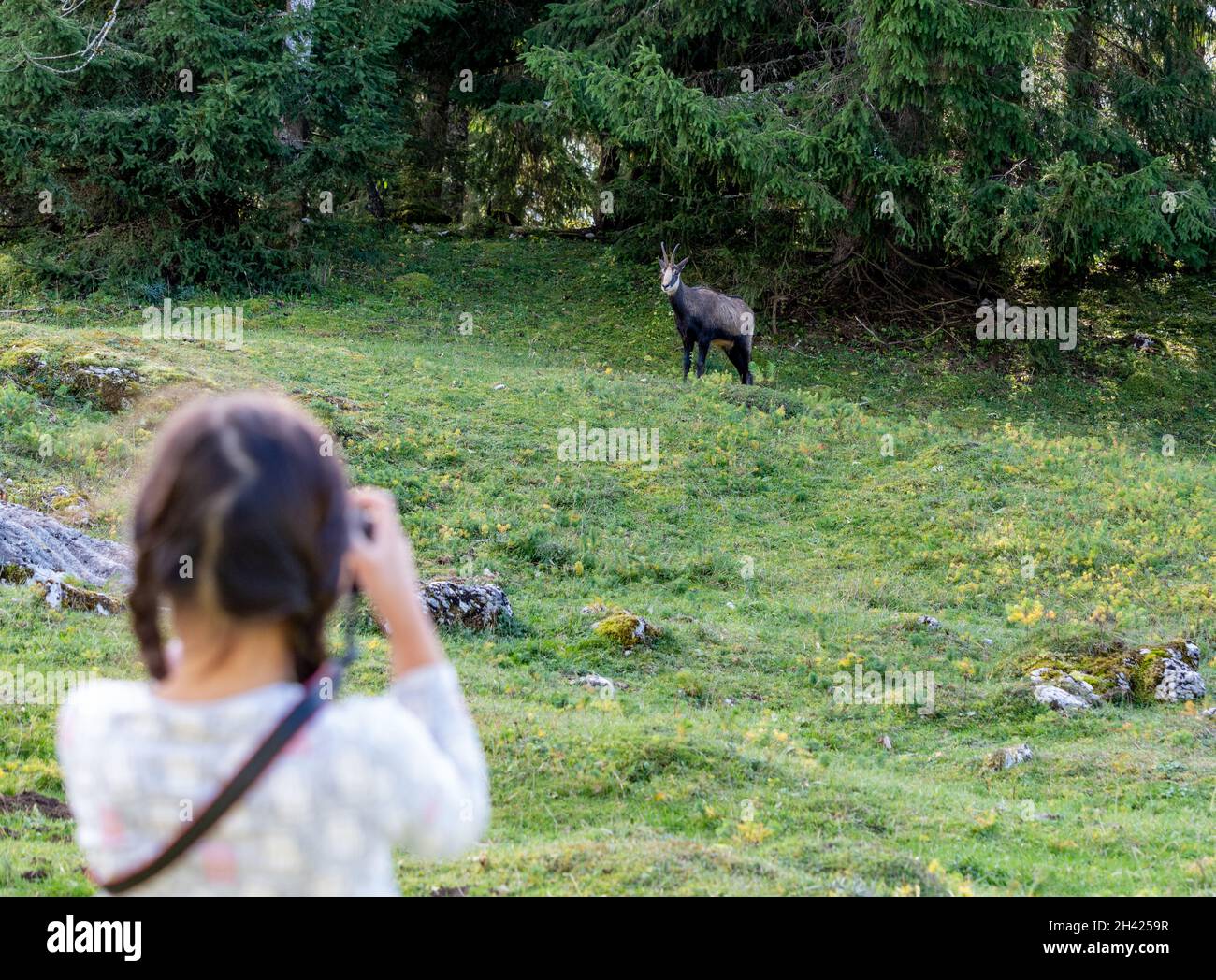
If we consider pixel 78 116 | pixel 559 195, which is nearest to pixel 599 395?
pixel 78 116

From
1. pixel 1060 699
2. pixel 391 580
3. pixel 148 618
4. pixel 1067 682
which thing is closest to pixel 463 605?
pixel 1060 699

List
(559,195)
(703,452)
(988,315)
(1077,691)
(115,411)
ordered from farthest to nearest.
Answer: (559,195) → (988,315) → (703,452) → (115,411) → (1077,691)

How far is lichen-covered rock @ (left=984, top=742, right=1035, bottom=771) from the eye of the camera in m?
8.69

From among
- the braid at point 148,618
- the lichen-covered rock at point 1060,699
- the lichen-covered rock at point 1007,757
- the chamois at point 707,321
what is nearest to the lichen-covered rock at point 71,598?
the lichen-covered rock at point 1007,757

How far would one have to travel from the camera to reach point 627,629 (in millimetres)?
10758

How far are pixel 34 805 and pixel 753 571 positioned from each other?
26.2 ft

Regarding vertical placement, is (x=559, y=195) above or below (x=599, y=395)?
above

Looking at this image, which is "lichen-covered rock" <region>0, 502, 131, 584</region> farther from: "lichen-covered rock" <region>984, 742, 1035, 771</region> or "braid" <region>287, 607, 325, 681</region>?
"braid" <region>287, 607, 325, 681</region>

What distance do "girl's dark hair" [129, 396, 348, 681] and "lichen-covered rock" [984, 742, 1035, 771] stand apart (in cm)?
751

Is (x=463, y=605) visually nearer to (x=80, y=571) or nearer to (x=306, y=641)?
(x=80, y=571)

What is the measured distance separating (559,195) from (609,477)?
18.0m

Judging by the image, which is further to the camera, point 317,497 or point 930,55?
point 930,55

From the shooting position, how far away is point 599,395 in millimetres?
17922

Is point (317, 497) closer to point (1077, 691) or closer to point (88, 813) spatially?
point (88, 813)
